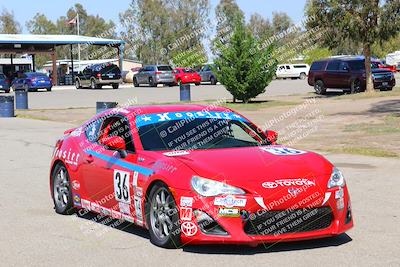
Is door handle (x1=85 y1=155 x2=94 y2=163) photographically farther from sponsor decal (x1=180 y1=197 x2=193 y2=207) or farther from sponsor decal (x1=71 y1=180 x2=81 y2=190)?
sponsor decal (x1=180 y1=197 x2=193 y2=207)

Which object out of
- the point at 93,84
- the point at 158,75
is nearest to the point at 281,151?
the point at 93,84

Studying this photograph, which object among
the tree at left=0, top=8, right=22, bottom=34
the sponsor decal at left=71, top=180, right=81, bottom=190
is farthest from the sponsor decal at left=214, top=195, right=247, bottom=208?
the tree at left=0, top=8, right=22, bottom=34

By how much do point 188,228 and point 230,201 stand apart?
1.52ft

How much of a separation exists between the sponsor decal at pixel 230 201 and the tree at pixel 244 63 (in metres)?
25.2

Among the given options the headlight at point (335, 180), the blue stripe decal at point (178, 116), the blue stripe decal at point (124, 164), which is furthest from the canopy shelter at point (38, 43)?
the headlight at point (335, 180)

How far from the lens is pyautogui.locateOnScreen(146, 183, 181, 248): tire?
249 inches

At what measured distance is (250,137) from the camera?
25.5 feet

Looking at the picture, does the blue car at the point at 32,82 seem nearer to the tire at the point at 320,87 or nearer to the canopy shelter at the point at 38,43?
the canopy shelter at the point at 38,43

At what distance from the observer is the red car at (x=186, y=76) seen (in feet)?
189

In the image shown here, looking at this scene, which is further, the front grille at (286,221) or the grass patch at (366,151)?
the grass patch at (366,151)

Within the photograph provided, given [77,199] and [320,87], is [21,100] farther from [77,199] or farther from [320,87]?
[77,199]

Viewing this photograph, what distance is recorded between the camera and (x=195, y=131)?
742cm

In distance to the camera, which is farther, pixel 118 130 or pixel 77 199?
pixel 77 199

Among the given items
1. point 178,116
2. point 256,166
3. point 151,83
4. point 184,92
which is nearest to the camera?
point 256,166
